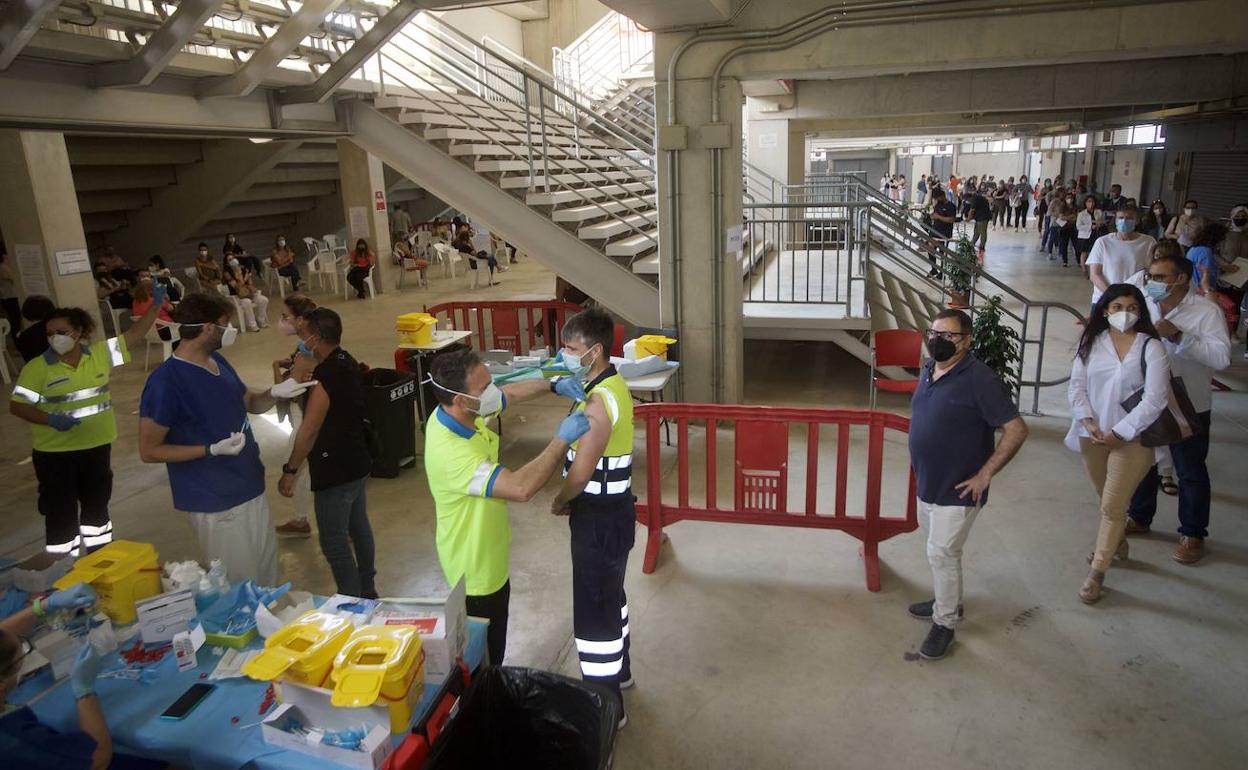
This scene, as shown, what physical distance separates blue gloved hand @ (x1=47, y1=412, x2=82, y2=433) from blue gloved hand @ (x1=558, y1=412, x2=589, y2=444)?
3.23 meters

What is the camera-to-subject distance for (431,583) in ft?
16.1

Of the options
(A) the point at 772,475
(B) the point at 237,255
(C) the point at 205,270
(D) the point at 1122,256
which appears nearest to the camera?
(A) the point at 772,475

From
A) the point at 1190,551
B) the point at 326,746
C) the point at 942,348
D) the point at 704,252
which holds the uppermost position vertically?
the point at 704,252

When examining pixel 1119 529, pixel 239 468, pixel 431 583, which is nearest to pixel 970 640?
pixel 1119 529

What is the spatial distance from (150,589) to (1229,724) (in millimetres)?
4464

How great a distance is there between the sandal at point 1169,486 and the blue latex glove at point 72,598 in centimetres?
640

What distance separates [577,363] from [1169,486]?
475cm

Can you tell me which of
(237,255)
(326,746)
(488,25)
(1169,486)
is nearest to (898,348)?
(1169,486)

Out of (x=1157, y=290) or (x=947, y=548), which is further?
(x=1157, y=290)

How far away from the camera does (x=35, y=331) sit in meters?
4.93

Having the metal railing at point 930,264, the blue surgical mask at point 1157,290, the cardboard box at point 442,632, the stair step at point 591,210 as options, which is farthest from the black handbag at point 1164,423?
the stair step at point 591,210

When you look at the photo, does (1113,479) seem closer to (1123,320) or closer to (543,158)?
(1123,320)

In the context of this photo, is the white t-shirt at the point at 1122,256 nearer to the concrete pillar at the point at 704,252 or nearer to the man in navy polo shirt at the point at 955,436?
the concrete pillar at the point at 704,252

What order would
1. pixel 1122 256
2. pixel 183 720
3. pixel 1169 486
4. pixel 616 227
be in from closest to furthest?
1. pixel 183 720
2. pixel 1169 486
3. pixel 1122 256
4. pixel 616 227
